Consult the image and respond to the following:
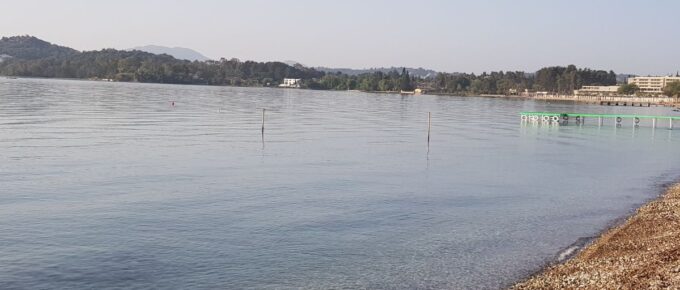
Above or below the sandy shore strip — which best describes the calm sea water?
below

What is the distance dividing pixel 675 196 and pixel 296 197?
17.0 metres

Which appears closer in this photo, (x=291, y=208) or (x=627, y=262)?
(x=627, y=262)

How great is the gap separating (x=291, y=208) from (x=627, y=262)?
1389cm

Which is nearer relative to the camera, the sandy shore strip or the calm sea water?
the sandy shore strip

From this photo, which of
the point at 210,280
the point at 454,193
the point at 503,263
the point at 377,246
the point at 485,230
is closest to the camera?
the point at 210,280

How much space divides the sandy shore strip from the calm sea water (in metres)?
1.22

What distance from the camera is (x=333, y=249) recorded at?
67.6 feet

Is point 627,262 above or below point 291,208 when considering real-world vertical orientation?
above

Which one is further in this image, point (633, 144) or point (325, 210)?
point (633, 144)

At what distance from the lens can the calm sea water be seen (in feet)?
59.1

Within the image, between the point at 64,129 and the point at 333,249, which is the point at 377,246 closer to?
the point at 333,249

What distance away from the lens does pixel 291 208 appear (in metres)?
26.9

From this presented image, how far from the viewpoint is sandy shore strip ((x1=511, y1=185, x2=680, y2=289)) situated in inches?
553

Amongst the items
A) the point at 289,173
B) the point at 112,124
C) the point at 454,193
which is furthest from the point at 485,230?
the point at 112,124
